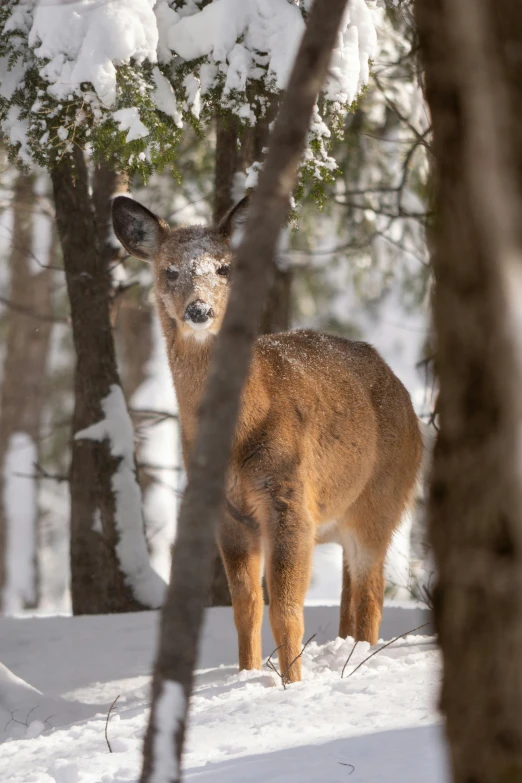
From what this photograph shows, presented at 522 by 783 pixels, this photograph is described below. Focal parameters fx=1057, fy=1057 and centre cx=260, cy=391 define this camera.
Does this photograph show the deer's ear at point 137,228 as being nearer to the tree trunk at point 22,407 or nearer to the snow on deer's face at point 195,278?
the snow on deer's face at point 195,278

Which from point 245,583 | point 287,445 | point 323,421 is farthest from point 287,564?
point 323,421

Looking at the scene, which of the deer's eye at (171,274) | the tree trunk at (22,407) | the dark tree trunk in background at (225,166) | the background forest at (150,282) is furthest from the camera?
the tree trunk at (22,407)

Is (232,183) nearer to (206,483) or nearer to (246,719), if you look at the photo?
(246,719)

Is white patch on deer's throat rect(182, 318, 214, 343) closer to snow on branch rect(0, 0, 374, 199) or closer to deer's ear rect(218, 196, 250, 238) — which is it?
deer's ear rect(218, 196, 250, 238)

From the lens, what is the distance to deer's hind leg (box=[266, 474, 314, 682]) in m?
5.91

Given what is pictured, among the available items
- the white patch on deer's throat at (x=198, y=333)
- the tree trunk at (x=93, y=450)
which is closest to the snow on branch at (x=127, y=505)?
the tree trunk at (x=93, y=450)

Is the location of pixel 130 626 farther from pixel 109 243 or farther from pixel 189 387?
pixel 109 243

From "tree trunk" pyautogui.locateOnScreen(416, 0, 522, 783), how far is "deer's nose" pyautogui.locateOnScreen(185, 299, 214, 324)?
419 centimetres

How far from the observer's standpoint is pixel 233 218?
676cm

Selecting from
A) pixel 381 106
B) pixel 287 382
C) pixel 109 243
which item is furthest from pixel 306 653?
pixel 381 106

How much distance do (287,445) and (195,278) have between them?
45.2 inches

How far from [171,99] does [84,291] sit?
2.49 m

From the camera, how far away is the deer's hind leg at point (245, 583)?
632cm

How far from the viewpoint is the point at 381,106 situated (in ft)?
47.5
